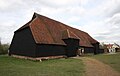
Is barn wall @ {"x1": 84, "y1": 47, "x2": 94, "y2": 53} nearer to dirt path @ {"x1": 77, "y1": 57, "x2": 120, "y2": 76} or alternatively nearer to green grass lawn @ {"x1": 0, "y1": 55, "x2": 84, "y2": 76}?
green grass lawn @ {"x1": 0, "y1": 55, "x2": 84, "y2": 76}

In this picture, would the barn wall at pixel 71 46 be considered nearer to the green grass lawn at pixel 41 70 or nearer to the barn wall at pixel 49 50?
the barn wall at pixel 49 50

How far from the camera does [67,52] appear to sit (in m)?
40.9

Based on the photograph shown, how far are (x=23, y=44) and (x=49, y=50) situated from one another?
516 centimetres

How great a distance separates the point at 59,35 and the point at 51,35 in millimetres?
3804

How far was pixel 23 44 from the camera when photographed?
35.2 m

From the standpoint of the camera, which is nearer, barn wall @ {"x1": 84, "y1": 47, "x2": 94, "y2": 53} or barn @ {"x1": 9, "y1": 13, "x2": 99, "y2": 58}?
barn @ {"x1": 9, "y1": 13, "x2": 99, "y2": 58}

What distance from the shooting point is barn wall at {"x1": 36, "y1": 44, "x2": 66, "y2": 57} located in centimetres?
3287

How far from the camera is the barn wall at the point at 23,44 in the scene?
3297 cm

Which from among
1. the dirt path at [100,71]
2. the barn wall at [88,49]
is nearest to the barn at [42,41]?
the barn wall at [88,49]

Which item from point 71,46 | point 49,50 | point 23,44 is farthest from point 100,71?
point 71,46

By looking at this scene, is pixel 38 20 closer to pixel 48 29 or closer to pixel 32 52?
pixel 48 29

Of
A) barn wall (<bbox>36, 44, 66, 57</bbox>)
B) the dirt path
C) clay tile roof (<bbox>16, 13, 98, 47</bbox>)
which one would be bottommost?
the dirt path

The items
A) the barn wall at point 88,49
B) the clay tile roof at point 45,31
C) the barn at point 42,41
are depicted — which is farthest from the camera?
the barn wall at point 88,49

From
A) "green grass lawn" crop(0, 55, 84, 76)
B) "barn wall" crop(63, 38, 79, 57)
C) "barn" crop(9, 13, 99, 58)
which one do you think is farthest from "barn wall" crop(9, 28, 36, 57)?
"barn wall" crop(63, 38, 79, 57)
